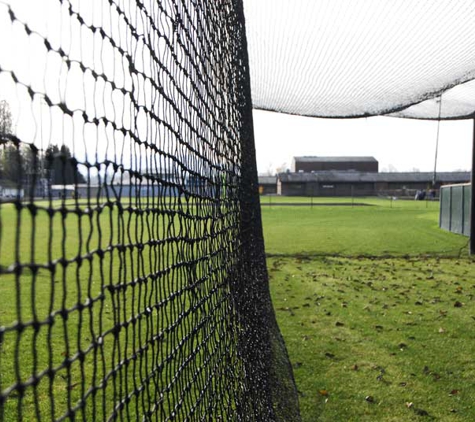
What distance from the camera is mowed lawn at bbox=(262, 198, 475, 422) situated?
9.92 ft

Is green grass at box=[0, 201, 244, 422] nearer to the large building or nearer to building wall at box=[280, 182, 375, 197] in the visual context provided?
building wall at box=[280, 182, 375, 197]

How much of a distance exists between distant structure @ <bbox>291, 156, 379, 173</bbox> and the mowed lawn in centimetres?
5631

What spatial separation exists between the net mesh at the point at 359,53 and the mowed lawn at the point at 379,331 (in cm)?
229

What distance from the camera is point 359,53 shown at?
5.18 metres

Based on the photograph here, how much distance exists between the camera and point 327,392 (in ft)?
10.3

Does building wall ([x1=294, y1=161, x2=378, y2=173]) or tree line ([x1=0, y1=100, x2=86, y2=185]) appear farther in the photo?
building wall ([x1=294, y1=161, x2=378, y2=173])

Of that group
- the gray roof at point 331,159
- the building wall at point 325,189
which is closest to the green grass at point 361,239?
the building wall at point 325,189

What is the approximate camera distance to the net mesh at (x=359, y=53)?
14.2ft

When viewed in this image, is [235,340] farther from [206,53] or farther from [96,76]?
[96,76]

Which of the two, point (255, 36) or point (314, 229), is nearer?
point (255, 36)

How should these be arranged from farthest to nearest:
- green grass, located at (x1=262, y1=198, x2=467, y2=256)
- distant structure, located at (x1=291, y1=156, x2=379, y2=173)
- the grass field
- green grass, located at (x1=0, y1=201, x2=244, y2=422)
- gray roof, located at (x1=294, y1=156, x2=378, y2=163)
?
gray roof, located at (x1=294, y1=156, x2=378, y2=163) < distant structure, located at (x1=291, y1=156, x2=379, y2=173) < green grass, located at (x1=262, y1=198, x2=467, y2=256) < the grass field < green grass, located at (x1=0, y1=201, x2=244, y2=422)

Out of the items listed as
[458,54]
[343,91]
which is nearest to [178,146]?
[458,54]

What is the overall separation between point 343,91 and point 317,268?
8.73 ft

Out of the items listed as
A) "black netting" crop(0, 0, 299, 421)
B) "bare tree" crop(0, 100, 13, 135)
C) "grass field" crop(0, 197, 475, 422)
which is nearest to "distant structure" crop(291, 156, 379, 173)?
"grass field" crop(0, 197, 475, 422)
